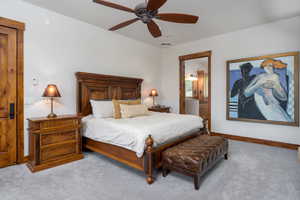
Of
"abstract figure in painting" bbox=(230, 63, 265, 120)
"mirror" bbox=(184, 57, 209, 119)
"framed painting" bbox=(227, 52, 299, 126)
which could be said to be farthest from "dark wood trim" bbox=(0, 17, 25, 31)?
"mirror" bbox=(184, 57, 209, 119)

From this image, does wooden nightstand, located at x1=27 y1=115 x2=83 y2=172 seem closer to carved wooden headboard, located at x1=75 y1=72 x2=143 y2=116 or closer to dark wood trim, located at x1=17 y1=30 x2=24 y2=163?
dark wood trim, located at x1=17 y1=30 x2=24 y2=163

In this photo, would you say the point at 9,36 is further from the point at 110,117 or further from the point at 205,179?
the point at 205,179

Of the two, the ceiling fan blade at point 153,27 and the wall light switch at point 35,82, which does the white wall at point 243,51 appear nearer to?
the ceiling fan blade at point 153,27

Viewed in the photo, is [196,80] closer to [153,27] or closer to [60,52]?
[153,27]

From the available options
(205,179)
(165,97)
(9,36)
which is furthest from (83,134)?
(165,97)

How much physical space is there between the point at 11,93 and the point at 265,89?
5.27m

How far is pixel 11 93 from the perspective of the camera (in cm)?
281

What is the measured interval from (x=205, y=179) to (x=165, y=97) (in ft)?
12.5

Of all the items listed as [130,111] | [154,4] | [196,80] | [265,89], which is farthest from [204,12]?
[196,80]

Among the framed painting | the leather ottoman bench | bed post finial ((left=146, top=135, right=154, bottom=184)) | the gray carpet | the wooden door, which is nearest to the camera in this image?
the gray carpet

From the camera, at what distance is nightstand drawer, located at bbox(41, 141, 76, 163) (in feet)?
8.83

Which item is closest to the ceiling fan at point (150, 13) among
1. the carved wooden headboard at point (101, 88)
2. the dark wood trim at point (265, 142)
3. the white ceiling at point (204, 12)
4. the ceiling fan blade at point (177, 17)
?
the ceiling fan blade at point (177, 17)

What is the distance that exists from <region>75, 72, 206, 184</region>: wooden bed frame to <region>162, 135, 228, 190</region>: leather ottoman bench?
0.66ft

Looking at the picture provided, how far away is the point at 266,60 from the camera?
3.85 metres
